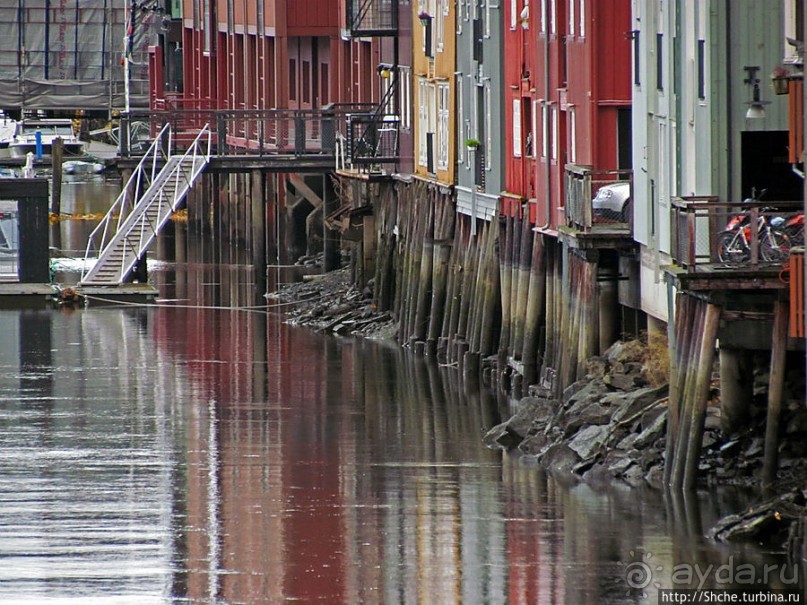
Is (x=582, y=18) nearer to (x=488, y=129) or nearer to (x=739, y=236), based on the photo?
(x=488, y=129)

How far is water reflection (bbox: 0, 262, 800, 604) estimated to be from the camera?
24.5 meters

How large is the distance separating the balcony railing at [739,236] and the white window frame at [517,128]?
14.4 metres

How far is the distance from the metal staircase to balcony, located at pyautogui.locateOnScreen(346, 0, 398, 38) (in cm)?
478

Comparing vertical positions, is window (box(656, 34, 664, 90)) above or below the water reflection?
above

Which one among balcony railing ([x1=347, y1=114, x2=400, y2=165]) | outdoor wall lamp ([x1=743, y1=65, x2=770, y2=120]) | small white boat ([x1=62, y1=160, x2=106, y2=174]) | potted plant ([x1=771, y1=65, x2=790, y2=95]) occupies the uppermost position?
small white boat ([x1=62, y1=160, x2=106, y2=174])

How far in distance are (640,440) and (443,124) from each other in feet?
65.9

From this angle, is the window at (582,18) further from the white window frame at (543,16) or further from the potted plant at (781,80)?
the potted plant at (781,80)

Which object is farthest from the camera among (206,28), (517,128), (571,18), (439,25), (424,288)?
(206,28)

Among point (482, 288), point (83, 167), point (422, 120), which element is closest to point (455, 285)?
point (482, 288)

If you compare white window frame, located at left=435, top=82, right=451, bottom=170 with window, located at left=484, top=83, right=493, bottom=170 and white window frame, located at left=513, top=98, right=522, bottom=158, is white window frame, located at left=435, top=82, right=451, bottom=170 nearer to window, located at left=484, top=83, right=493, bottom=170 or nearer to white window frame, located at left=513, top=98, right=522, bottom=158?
window, located at left=484, top=83, right=493, bottom=170

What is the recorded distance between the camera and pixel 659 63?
32.3 meters

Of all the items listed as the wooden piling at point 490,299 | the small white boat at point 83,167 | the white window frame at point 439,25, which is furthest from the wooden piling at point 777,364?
the small white boat at point 83,167

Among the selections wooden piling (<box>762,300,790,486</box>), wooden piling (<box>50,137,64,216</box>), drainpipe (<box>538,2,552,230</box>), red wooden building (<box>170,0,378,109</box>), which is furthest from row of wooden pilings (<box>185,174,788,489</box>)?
wooden piling (<box>50,137,64,216</box>)

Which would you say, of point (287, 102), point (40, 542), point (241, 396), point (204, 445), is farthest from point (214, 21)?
point (40, 542)
